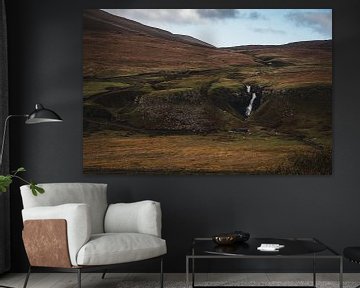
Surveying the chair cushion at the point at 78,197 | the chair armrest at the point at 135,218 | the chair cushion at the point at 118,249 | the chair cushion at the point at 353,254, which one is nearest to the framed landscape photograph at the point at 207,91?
the chair cushion at the point at 78,197

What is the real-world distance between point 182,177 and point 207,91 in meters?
0.82

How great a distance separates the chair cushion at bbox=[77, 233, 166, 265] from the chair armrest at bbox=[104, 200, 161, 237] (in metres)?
0.21

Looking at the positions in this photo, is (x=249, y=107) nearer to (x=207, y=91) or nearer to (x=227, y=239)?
(x=207, y=91)

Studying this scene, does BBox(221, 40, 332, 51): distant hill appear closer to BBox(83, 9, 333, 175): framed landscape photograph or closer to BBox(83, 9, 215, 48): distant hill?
BBox(83, 9, 333, 175): framed landscape photograph

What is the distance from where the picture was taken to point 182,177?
18.7 feet

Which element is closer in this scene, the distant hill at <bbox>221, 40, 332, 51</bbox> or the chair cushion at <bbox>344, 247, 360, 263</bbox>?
the chair cushion at <bbox>344, 247, 360, 263</bbox>

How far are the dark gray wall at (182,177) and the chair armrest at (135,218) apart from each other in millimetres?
559

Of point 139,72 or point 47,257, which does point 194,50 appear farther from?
point 47,257

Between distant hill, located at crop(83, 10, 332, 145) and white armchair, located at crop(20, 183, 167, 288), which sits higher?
distant hill, located at crop(83, 10, 332, 145)

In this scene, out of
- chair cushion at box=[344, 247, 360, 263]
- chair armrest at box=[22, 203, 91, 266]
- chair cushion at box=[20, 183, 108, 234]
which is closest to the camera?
chair cushion at box=[344, 247, 360, 263]

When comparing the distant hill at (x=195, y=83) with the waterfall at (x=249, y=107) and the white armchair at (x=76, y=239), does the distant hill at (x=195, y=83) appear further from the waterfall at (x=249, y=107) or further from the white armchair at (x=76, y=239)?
the white armchair at (x=76, y=239)

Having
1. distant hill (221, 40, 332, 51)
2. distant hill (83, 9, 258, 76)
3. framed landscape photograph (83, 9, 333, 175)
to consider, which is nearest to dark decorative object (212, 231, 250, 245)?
framed landscape photograph (83, 9, 333, 175)

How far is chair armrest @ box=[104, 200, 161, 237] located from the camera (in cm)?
490

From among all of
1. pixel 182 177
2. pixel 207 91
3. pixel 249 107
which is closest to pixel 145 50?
pixel 207 91
